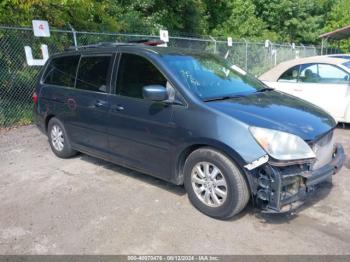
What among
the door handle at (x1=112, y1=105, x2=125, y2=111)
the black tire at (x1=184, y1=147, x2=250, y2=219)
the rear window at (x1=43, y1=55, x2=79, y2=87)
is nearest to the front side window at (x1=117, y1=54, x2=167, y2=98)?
the door handle at (x1=112, y1=105, x2=125, y2=111)

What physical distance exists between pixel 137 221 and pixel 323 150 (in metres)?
2.14

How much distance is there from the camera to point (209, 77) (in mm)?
4656

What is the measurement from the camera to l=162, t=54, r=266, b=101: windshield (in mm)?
4379

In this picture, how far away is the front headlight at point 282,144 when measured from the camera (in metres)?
3.62

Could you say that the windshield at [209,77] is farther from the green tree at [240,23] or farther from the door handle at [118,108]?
the green tree at [240,23]

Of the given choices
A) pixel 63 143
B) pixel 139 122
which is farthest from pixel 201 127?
pixel 63 143

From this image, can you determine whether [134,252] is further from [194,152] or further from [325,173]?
[325,173]

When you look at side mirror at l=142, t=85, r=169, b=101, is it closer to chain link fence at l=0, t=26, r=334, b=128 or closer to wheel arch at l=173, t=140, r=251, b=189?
wheel arch at l=173, t=140, r=251, b=189

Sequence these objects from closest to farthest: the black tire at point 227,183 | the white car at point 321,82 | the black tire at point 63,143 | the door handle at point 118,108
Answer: the black tire at point 227,183 < the door handle at point 118,108 < the black tire at point 63,143 < the white car at point 321,82

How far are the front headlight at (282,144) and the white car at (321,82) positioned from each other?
15.2 ft

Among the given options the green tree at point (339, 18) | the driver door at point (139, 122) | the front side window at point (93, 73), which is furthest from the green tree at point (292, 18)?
the driver door at point (139, 122)

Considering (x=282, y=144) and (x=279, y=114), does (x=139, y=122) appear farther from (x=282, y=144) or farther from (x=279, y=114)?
(x=282, y=144)

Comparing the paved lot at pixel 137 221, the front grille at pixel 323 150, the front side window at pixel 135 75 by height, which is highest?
the front side window at pixel 135 75

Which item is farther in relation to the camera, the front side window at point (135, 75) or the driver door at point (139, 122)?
the front side window at point (135, 75)
